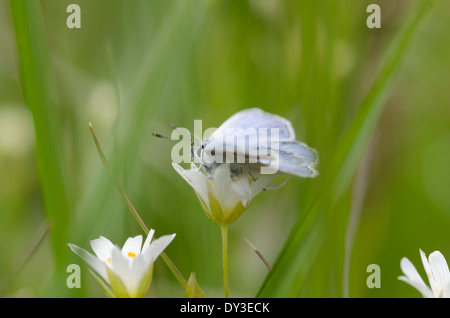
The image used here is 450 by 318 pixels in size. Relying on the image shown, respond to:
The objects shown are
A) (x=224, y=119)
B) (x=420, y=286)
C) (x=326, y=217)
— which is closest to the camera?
(x=420, y=286)

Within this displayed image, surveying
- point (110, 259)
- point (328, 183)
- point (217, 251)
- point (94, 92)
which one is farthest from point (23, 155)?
point (328, 183)

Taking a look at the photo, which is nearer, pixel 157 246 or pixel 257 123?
pixel 157 246

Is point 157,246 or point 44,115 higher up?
point 44,115

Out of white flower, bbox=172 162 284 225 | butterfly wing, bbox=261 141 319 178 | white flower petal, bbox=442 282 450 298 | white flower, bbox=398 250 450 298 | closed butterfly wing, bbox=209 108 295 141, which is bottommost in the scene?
white flower petal, bbox=442 282 450 298

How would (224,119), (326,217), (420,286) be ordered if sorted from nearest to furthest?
1. (420,286)
2. (326,217)
3. (224,119)

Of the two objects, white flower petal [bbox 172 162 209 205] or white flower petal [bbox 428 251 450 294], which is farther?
white flower petal [bbox 172 162 209 205]

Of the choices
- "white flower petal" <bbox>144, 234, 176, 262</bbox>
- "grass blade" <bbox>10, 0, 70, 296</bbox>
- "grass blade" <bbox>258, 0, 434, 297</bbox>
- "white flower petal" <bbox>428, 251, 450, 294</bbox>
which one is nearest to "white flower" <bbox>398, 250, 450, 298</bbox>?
"white flower petal" <bbox>428, 251, 450, 294</bbox>

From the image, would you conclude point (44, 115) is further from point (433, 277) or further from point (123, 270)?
point (433, 277)

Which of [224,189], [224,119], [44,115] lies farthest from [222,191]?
[224,119]

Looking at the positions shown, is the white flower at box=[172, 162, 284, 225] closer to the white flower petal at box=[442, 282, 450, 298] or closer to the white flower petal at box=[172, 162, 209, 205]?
the white flower petal at box=[172, 162, 209, 205]
